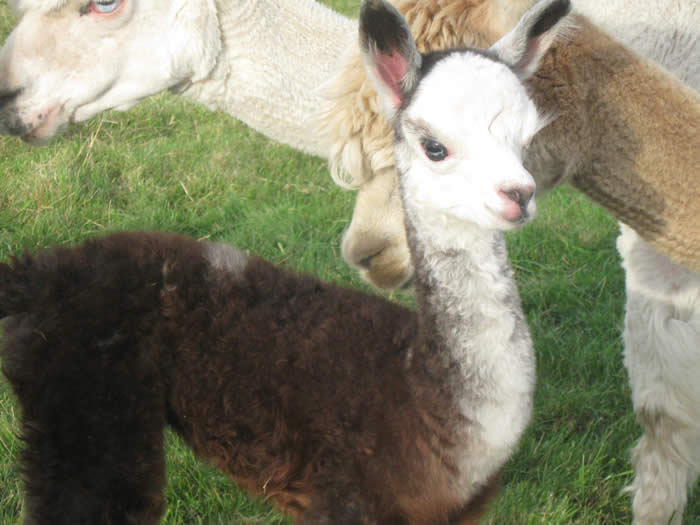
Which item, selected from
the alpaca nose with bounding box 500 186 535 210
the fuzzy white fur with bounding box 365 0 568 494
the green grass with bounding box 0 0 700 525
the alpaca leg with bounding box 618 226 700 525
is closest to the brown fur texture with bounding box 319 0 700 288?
the fuzzy white fur with bounding box 365 0 568 494

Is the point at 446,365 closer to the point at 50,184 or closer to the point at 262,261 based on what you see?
the point at 262,261

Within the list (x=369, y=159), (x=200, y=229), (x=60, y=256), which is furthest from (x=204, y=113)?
(x=60, y=256)

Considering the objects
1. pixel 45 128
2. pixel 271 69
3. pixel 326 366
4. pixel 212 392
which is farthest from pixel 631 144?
pixel 45 128

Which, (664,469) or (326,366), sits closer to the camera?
(326,366)

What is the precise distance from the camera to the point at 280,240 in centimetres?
474

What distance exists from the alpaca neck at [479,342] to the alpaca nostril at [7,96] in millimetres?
1615

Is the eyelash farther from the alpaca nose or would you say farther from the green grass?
the alpaca nose

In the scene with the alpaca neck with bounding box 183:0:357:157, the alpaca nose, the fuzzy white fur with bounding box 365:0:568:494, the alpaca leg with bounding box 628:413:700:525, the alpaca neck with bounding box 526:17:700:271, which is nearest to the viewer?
the alpaca nose

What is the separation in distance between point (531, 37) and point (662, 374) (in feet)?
3.99

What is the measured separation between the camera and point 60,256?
241cm

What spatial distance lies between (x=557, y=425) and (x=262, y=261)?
1.50 metres

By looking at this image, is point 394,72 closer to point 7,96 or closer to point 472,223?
point 472,223

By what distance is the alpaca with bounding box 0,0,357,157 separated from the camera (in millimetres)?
3152

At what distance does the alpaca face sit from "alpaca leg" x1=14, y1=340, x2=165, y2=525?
35.3 inches
